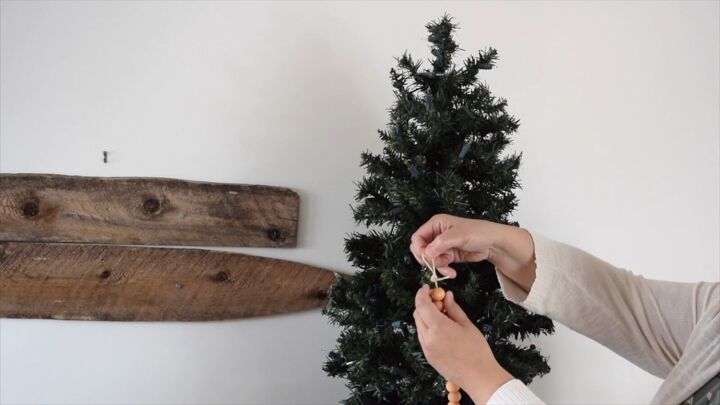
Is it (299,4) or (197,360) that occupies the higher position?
(299,4)

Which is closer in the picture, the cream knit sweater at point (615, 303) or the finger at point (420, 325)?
the finger at point (420, 325)

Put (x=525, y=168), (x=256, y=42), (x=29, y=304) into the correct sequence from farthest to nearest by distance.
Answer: (x=525, y=168)
(x=256, y=42)
(x=29, y=304)

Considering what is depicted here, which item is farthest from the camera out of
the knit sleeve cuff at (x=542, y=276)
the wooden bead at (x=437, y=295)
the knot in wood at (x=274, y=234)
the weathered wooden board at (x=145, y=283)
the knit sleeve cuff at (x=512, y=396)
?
the knot in wood at (x=274, y=234)

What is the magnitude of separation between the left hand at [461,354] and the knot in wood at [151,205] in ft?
2.60

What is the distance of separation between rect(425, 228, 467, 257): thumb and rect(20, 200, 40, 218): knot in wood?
3.03 feet

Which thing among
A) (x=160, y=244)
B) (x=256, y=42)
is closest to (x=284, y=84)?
(x=256, y=42)

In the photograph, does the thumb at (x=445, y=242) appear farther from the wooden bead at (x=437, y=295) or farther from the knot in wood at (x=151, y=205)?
the knot in wood at (x=151, y=205)

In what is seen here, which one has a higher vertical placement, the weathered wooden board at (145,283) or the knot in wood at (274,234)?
the knot in wood at (274,234)

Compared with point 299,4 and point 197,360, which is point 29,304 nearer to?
point 197,360

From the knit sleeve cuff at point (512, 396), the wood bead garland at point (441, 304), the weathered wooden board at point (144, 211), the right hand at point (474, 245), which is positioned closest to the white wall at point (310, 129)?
the weathered wooden board at point (144, 211)

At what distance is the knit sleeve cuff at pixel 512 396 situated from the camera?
2.05 feet

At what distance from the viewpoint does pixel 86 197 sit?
1226mm

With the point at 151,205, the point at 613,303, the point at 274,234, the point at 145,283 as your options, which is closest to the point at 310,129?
the point at 274,234

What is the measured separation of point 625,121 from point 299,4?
3.17 feet
